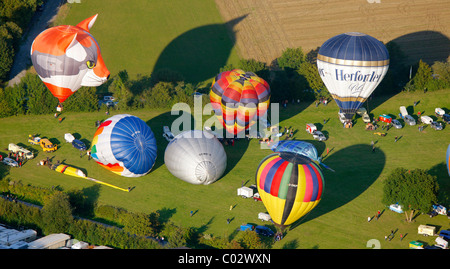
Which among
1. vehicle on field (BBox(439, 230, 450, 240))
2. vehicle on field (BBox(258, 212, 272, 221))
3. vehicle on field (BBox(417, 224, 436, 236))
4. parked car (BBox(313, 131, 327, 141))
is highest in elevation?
vehicle on field (BBox(258, 212, 272, 221))

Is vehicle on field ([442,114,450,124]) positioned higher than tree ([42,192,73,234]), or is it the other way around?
tree ([42,192,73,234])

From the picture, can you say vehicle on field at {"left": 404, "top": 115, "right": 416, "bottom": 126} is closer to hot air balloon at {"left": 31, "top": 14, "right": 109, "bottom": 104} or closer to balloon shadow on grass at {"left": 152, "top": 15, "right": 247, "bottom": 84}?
balloon shadow on grass at {"left": 152, "top": 15, "right": 247, "bottom": 84}

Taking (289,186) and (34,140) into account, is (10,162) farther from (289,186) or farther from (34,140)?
(289,186)

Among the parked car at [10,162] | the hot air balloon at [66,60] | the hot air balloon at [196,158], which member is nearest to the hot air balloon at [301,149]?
the hot air balloon at [196,158]

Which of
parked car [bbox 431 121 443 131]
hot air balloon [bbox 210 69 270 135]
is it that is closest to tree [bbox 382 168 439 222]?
parked car [bbox 431 121 443 131]

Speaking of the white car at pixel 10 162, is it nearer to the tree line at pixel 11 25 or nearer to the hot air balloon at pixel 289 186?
the tree line at pixel 11 25

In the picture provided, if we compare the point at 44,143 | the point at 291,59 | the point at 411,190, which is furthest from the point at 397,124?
the point at 44,143
